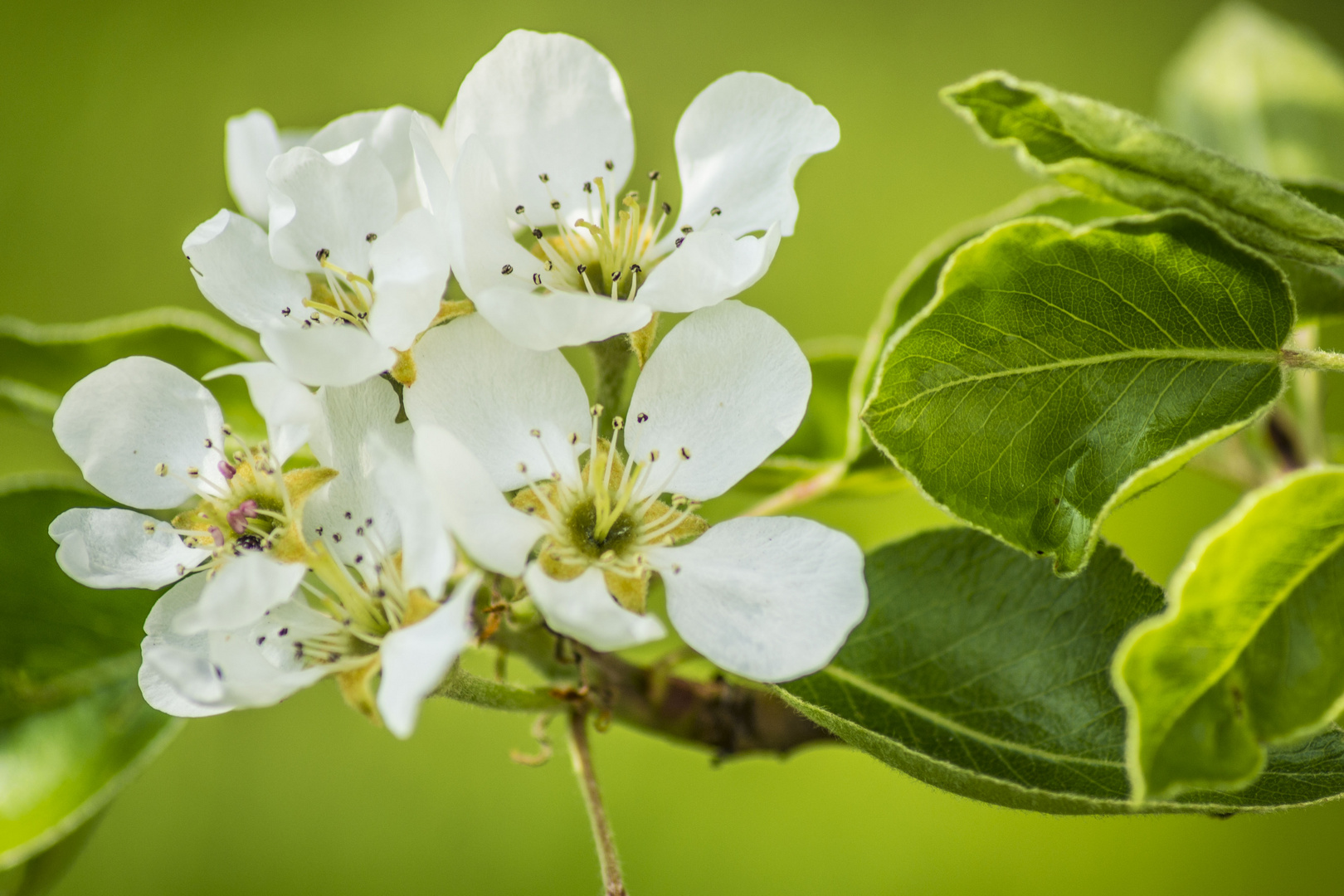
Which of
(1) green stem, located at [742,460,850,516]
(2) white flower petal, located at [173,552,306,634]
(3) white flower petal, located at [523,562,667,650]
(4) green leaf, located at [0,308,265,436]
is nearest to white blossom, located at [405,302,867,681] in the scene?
(3) white flower petal, located at [523,562,667,650]

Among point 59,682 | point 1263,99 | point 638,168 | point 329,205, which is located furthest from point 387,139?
point 638,168

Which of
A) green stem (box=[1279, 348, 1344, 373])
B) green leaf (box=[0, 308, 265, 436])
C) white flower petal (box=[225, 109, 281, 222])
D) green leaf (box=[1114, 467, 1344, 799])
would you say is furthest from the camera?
green leaf (box=[0, 308, 265, 436])

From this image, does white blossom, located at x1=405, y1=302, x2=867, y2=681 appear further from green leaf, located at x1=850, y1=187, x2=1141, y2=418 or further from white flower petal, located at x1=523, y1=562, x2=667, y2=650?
green leaf, located at x1=850, y1=187, x2=1141, y2=418

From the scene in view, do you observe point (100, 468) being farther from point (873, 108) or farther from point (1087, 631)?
point (873, 108)

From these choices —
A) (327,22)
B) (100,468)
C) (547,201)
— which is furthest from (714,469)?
(327,22)

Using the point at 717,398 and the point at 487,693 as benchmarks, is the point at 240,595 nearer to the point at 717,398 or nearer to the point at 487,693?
the point at 487,693
